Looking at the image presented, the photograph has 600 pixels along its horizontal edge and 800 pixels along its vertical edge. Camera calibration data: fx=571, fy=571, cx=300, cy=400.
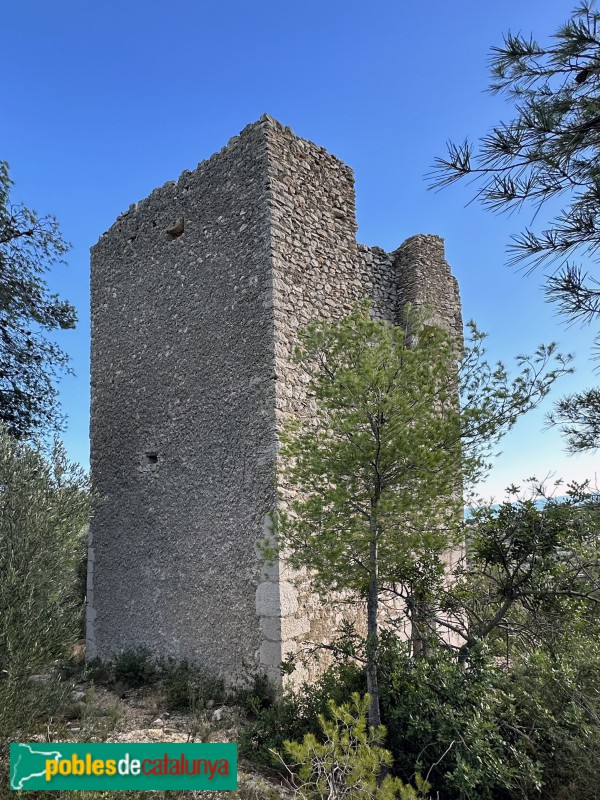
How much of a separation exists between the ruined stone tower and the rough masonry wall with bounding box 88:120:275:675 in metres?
0.02

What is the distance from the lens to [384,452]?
475 cm

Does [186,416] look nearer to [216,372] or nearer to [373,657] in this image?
[216,372]

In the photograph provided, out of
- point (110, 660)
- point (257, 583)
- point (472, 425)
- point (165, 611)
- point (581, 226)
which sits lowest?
point (110, 660)

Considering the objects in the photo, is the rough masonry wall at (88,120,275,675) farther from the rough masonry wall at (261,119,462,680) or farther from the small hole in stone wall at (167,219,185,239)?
the rough masonry wall at (261,119,462,680)

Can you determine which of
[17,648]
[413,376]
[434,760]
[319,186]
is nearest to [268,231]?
[319,186]

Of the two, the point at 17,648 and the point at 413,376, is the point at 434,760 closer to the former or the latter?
the point at 413,376

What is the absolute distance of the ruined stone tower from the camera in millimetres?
6559

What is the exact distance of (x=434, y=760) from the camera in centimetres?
463

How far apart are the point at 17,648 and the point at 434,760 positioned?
346 centimetres

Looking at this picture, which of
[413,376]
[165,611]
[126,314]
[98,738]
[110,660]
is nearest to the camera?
[98,738]

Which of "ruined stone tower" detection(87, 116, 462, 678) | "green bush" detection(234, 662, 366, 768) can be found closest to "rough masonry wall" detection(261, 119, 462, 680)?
"ruined stone tower" detection(87, 116, 462, 678)

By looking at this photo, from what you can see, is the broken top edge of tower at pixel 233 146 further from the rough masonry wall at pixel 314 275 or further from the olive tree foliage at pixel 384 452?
the olive tree foliage at pixel 384 452

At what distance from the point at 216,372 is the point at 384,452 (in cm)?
315

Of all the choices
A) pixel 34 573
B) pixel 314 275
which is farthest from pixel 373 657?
pixel 314 275
